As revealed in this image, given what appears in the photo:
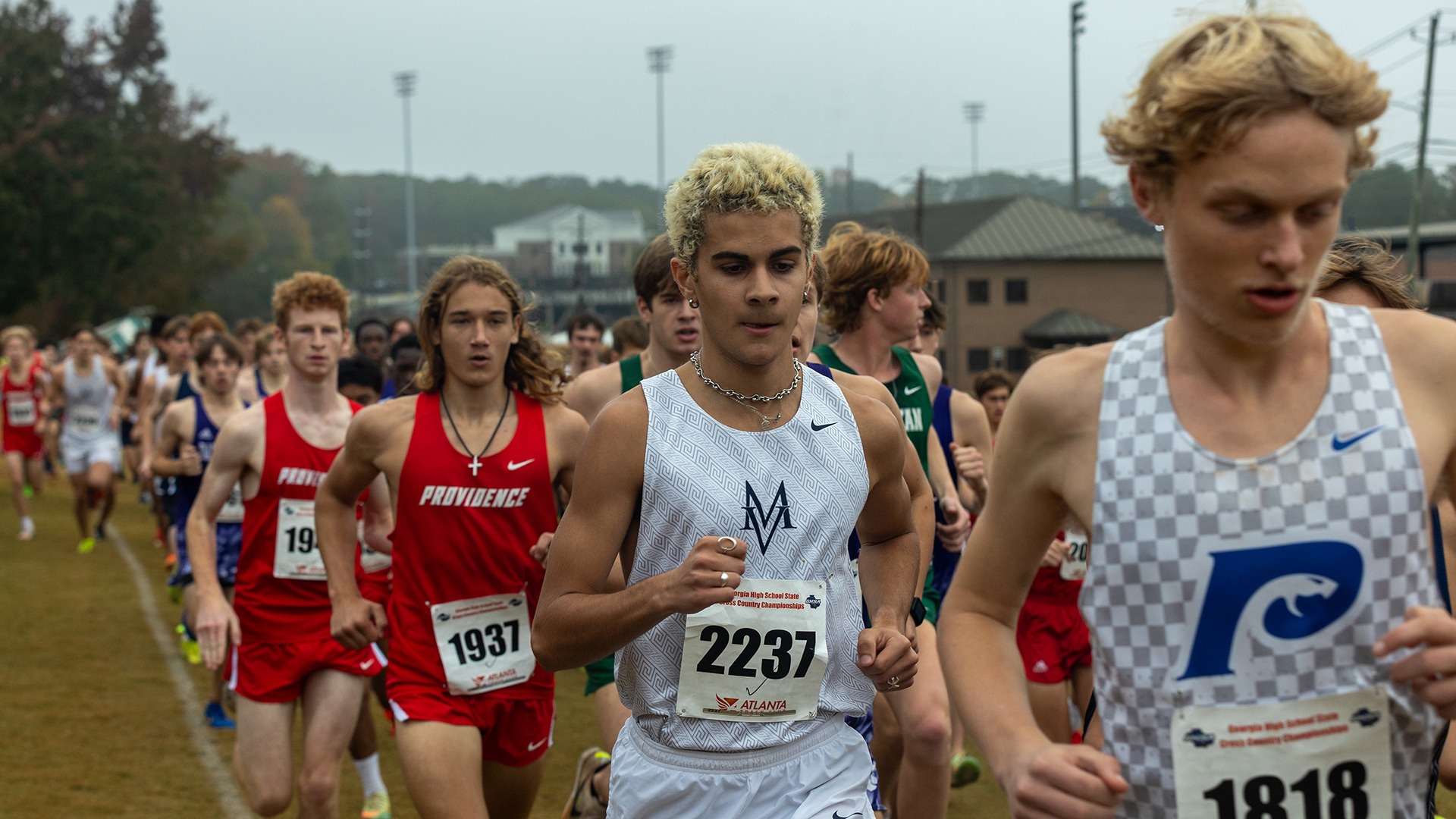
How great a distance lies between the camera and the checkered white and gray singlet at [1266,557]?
6.76 feet

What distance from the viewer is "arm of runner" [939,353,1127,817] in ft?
6.89

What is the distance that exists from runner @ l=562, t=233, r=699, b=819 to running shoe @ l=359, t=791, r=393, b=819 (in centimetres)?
125

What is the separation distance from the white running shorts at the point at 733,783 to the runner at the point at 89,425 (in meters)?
14.0

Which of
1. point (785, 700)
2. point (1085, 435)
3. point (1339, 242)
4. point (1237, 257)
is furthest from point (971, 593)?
point (1339, 242)

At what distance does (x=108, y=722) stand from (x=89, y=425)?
8636mm

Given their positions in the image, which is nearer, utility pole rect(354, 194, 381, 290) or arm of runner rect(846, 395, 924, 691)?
arm of runner rect(846, 395, 924, 691)

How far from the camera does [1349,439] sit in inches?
81.8

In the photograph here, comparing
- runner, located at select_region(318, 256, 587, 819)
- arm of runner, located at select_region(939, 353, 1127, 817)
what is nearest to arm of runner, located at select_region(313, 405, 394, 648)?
runner, located at select_region(318, 256, 587, 819)

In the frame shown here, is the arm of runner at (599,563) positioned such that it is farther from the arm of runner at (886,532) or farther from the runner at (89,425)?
the runner at (89,425)

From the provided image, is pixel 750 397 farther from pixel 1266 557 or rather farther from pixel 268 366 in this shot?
pixel 268 366

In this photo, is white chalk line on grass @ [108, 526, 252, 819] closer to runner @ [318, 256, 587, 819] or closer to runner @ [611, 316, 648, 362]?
runner @ [318, 256, 587, 819]

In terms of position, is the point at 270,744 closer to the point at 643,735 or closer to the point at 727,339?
the point at 643,735

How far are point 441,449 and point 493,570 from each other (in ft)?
1.49

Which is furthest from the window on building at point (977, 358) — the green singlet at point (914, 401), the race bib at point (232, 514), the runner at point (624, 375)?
the runner at point (624, 375)
